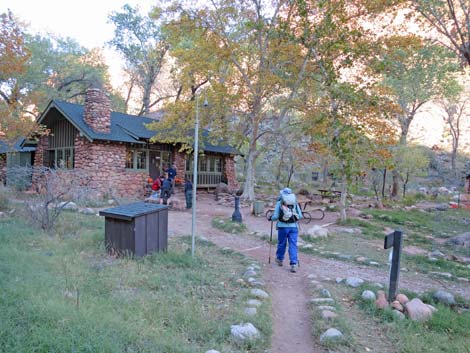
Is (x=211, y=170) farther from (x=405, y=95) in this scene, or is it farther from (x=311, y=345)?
(x=311, y=345)

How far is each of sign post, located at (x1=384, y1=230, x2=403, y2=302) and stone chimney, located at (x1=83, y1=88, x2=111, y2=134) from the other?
14431mm

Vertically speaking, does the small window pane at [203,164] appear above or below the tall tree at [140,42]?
below

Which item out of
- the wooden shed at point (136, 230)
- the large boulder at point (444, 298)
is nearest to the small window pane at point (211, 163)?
the wooden shed at point (136, 230)

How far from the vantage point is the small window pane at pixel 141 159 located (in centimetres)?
1794

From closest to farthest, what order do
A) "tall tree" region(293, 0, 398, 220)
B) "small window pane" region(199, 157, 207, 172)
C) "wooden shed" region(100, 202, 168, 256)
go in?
1. "wooden shed" region(100, 202, 168, 256)
2. "tall tree" region(293, 0, 398, 220)
3. "small window pane" region(199, 157, 207, 172)

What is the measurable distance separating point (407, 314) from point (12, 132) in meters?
13.5

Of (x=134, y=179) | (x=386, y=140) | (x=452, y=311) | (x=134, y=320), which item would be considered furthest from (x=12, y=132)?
(x=386, y=140)

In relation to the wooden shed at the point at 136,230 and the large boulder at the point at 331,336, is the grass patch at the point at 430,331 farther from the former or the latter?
the wooden shed at the point at 136,230

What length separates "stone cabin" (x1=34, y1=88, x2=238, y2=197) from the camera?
15836 mm

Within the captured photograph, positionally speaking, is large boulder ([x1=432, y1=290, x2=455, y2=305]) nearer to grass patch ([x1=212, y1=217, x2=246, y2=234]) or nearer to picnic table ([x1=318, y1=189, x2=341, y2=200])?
grass patch ([x1=212, y1=217, x2=246, y2=234])

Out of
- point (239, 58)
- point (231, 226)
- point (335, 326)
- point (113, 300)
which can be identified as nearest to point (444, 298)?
point (335, 326)

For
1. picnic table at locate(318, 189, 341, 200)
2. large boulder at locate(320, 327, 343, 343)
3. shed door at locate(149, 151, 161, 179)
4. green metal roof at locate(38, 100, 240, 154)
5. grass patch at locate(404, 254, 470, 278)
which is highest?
green metal roof at locate(38, 100, 240, 154)

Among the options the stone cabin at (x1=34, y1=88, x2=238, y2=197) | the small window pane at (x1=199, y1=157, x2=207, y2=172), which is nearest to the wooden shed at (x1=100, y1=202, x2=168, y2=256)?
the stone cabin at (x1=34, y1=88, x2=238, y2=197)

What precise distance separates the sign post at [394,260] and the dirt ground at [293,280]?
101cm
